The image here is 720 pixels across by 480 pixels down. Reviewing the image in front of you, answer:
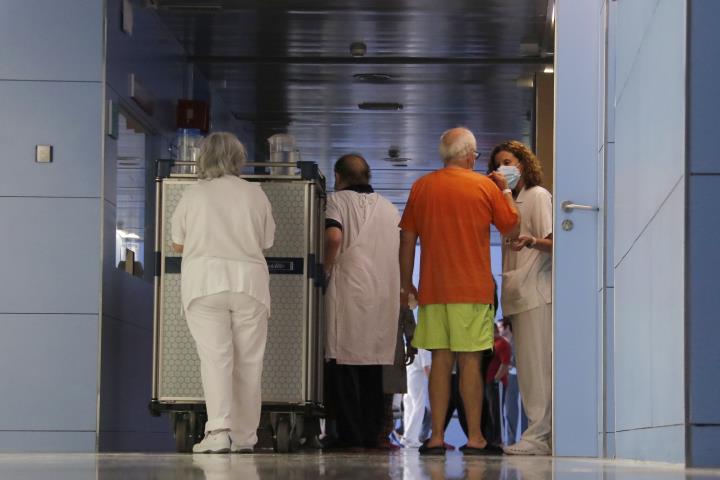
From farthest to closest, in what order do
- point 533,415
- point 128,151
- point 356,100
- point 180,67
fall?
point 356,100 → point 180,67 → point 128,151 → point 533,415

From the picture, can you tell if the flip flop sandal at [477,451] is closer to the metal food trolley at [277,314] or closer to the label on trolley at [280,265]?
the metal food trolley at [277,314]

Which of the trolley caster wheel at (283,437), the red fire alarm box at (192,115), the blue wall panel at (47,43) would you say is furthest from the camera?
the red fire alarm box at (192,115)

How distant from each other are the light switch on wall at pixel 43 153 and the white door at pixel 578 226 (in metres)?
3.21

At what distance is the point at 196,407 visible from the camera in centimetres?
774

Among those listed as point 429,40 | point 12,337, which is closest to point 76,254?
point 12,337

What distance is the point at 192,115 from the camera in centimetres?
1203

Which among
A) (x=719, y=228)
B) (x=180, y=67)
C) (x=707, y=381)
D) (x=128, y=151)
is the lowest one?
(x=707, y=381)

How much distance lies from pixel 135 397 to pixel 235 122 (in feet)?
22.5

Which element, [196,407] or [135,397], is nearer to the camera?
[196,407]

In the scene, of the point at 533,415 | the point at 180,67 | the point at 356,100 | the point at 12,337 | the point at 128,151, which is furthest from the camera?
the point at 356,100

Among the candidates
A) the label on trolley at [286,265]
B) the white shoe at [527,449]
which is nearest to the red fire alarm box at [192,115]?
the label on trolley at [286,265]

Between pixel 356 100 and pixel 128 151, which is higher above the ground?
pixel 356 100

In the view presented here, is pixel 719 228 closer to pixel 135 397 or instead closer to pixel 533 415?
pixel 533 415

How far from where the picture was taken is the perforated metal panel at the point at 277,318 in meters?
7.82
